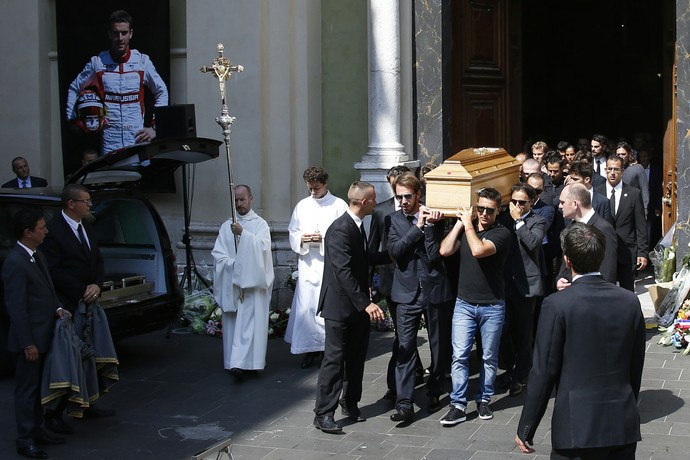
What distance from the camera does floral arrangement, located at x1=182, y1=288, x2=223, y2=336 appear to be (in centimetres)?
1209

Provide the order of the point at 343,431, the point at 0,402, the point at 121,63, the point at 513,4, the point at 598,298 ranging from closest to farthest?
the point at 598,298 < the point at 343,431 < the point at 0,402 < the point at 121,63 < the point at 513,4

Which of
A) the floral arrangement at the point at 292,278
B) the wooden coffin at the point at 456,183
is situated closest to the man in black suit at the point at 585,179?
the wooden coffin at the point at 456,183

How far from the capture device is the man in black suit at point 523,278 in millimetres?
9237

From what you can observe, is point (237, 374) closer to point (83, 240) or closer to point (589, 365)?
point (83, 240)

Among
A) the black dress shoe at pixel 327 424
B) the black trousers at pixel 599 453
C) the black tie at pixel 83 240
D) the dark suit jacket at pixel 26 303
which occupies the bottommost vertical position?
the black dress shoe at pixel 327 424

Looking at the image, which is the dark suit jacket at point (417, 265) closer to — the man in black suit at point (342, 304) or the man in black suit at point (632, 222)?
the man in black suit at point (342, 304)

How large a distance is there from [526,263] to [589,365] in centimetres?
396

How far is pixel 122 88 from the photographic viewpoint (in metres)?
Result: 14.1

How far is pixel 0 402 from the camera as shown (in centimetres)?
949

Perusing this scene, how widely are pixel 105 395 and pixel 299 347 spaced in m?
1.84

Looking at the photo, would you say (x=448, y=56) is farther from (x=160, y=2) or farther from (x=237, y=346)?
(x=237, y=346)

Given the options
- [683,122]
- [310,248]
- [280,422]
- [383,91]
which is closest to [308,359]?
[310,248]

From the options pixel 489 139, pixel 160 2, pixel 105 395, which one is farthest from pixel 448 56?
pixel 105 395

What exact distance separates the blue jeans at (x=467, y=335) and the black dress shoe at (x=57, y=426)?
284cm
